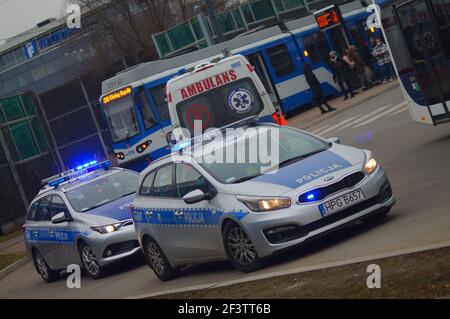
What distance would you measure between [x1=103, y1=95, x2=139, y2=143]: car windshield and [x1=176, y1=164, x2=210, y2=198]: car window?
65.6 feet

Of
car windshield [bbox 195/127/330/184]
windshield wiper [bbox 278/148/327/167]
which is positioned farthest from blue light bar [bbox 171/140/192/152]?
windshield wiper [bbox 278/148/327/167]

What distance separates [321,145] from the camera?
13.1m

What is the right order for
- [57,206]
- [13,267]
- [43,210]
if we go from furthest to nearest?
[13,267]
[43,210]
[57,206]

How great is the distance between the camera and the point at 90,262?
1703 centimetres

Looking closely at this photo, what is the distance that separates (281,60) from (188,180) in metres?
26.6

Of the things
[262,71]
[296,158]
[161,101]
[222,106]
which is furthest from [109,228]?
[262,71]

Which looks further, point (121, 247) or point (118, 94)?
point (118, 94)

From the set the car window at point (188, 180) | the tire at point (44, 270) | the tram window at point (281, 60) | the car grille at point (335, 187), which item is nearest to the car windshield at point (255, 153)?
the car window at point (188, 180)

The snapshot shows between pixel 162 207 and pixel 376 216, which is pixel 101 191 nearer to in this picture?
pixel 162 207

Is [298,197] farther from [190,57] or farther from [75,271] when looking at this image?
[190,57]

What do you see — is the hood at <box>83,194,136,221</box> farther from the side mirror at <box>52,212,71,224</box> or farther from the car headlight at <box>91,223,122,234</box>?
the side mirror at <box>52,212,71,224</box>

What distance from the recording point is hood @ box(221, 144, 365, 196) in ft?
39.0
